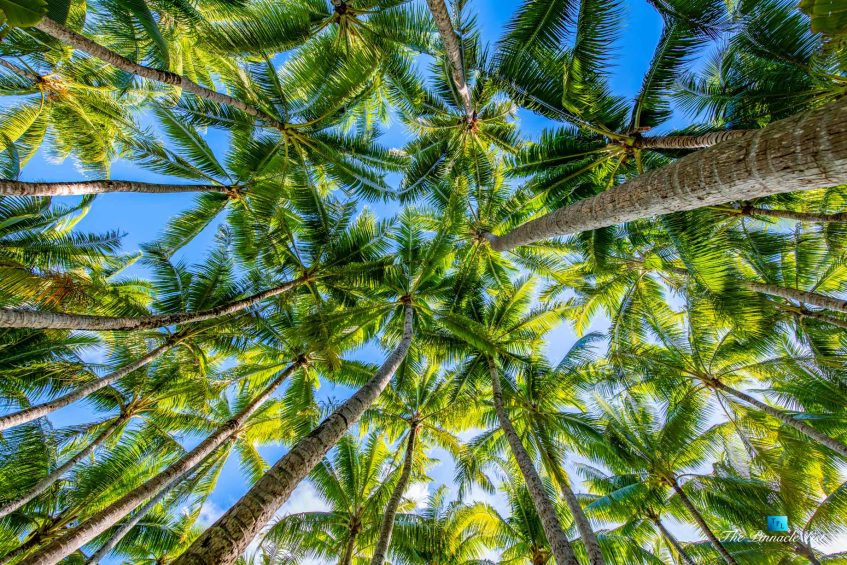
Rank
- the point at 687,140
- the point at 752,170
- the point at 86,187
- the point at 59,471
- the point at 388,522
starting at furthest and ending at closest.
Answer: the point at 59,471, the point at 388,522, the point at 86,187, the point at 687,140, the point at 752,170

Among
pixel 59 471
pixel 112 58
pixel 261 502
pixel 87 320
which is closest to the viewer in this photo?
pixel 261 502

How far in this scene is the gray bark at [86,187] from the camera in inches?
212

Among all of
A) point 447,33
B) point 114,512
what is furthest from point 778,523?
point 114,512

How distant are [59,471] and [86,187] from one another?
6.81 metres

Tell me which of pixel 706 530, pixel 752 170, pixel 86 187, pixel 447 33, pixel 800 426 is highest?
pixel 447 33

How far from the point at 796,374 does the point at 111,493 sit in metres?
18.8

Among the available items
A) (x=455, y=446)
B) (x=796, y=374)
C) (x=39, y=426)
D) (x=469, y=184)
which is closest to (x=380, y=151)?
(x=469, y=184)

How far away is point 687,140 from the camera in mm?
6211

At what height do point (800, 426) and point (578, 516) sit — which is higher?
point (800, 426)

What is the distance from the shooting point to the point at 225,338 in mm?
10023

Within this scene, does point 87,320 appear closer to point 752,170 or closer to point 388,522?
point 388,522

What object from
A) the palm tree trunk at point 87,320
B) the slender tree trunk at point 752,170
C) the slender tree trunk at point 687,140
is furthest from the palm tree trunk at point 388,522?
the slender tree trunk at point 687,140

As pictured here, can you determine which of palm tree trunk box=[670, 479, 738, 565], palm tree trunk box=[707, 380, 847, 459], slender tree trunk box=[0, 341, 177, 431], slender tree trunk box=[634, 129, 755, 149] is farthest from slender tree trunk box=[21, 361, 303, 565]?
palm tree trunk box=[707, 380, 847, 459]

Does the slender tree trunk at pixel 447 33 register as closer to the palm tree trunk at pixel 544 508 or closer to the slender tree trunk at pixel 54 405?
the palm tree trunk at pixel 544 508
